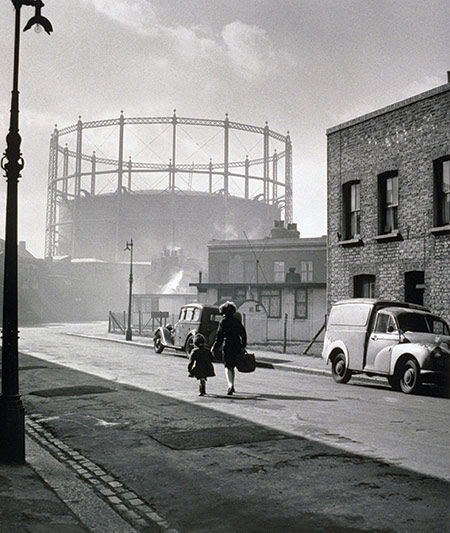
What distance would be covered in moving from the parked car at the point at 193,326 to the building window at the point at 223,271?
31.8 meters

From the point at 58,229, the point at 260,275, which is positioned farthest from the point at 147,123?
the point at 260,275

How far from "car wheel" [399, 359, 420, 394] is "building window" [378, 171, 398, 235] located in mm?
7512

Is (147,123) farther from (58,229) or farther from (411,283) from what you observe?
(411,283)

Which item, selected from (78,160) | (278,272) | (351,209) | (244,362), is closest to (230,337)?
(244,362)

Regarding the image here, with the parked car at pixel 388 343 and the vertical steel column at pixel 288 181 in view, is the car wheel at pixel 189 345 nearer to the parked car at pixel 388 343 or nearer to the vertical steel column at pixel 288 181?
the parked car at pixel 388 343

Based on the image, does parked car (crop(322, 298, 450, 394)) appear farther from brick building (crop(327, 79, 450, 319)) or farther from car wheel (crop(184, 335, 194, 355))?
car wheel (crop(184, 335, 194, 355))

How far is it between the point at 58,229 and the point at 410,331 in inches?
3303

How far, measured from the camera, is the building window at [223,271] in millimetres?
55531

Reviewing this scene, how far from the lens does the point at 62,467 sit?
6309mm

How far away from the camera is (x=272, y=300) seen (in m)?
34.1

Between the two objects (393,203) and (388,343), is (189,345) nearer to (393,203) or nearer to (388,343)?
(393,203)

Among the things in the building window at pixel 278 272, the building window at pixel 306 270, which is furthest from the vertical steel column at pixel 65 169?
the building window at pixel 306 270

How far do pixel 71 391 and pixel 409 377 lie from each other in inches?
272

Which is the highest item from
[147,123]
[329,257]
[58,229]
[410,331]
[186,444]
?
[147,123]
